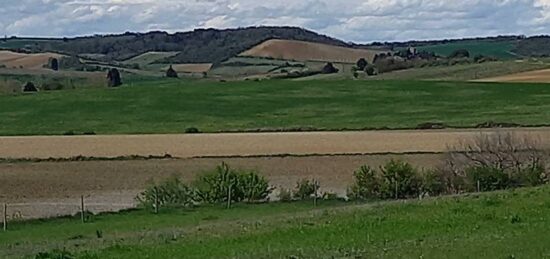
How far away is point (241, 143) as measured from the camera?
2375 inches

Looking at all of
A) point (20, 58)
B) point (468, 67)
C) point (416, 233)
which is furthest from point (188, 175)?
point (20, 58)

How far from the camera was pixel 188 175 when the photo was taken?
149 feet

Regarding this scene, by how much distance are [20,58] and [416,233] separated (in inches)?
5957

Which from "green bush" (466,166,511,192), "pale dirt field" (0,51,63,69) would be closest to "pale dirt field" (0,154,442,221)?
"green bush" (466,166,511,192)

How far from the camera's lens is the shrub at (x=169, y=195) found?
3559cm

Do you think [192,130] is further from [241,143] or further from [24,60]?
[24,60]

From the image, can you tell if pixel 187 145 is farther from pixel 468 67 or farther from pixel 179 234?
pixel 468 67

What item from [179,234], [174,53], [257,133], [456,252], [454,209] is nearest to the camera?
[456,252]

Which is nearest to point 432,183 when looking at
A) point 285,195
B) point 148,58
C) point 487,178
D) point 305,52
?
point 487,178

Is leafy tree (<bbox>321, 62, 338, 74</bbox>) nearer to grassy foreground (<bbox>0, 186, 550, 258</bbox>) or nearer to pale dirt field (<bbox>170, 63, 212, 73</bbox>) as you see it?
pale dirt field (<bbox>170, 63, 212, 73</bbox>)

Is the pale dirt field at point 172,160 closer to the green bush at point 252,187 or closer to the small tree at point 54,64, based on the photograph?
the green bush at point 252,187

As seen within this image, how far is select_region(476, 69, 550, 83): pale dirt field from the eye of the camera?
9520 centimetres

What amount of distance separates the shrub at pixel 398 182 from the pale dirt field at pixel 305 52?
115 meters

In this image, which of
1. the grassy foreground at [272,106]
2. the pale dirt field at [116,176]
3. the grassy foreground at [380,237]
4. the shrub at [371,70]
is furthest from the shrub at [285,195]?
the shrub at [371,70]
